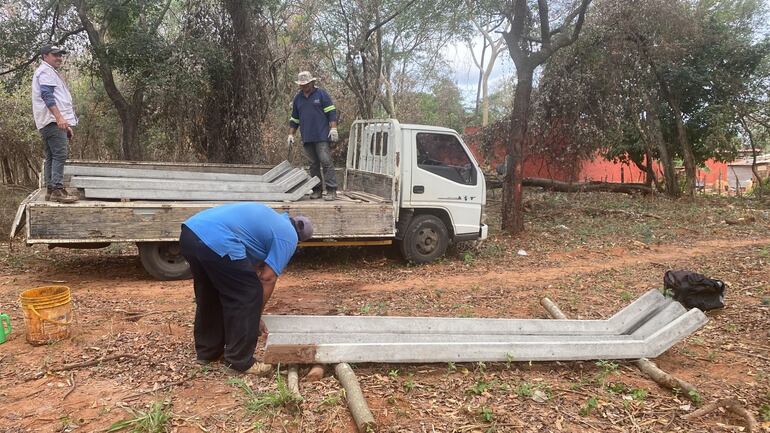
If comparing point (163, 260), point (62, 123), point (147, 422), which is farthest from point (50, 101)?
point (147, 422)

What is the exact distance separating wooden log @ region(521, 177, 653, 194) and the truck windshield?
26.5 ft

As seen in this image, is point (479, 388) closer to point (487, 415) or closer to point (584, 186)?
point (487, 415)

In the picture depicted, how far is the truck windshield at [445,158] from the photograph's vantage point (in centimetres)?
790

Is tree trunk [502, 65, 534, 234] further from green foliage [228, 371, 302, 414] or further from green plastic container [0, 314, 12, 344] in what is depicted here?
green plastic container [0, 314, 12, 344]

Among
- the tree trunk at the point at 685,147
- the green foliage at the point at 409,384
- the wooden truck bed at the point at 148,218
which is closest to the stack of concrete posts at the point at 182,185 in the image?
the wooden truck bed at the point at 148,218

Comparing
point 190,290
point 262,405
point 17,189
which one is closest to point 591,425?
point 262,405

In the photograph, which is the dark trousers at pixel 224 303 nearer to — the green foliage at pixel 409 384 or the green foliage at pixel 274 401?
the green foliage at pixel 274 401

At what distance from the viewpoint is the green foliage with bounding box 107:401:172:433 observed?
315 cm

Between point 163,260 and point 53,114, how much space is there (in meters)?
2.08

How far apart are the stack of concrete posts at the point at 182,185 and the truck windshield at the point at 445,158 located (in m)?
1.61

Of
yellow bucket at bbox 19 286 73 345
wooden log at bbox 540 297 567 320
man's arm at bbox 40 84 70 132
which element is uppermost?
man's arm at bbox 40 84 70 132

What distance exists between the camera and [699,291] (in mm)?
5605

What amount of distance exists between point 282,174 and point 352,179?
48.1 inches

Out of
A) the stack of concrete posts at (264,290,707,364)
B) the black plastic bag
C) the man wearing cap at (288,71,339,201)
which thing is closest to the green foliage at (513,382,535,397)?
the stack of concrete posts at (264,290,707,364)
